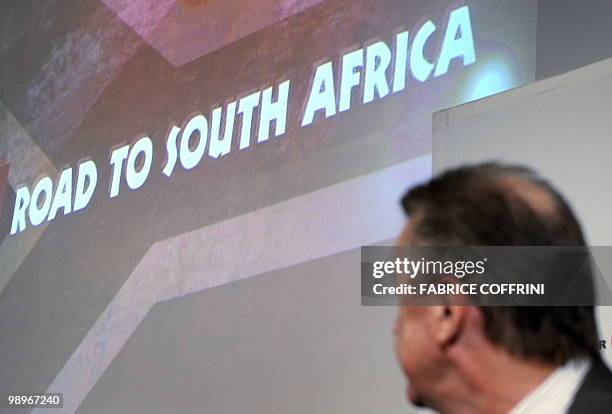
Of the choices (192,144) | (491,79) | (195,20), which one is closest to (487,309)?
(491,79)

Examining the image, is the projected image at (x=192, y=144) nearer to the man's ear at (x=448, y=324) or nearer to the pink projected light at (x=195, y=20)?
the pink projected light at (x=195, y=20)

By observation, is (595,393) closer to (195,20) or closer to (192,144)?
(192,144)

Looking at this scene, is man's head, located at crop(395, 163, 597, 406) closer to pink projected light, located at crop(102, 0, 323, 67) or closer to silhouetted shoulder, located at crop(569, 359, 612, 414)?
silhouetted shoulder, located at crop(569, 359, 612, 414)

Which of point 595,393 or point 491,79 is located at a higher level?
point 491,79

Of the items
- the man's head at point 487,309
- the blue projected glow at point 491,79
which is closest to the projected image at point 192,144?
the blue projected glow at point 491,79

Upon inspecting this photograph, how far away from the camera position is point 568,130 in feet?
5.76

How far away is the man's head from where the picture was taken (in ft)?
2.91

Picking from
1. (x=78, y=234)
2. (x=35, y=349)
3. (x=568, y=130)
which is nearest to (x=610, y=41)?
(x=568, y=130)

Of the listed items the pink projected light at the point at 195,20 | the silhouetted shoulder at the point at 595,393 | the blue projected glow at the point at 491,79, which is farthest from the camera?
the pink projected light at the point at 195,20

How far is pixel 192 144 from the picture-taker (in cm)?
300

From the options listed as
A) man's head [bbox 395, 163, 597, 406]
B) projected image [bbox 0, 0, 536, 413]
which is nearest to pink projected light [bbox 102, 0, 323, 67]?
projected image [bbox 0, 0, 536, 413]

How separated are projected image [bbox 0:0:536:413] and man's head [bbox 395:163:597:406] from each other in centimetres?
164

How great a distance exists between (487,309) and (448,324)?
41 millimetres

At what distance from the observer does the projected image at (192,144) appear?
270 cm
